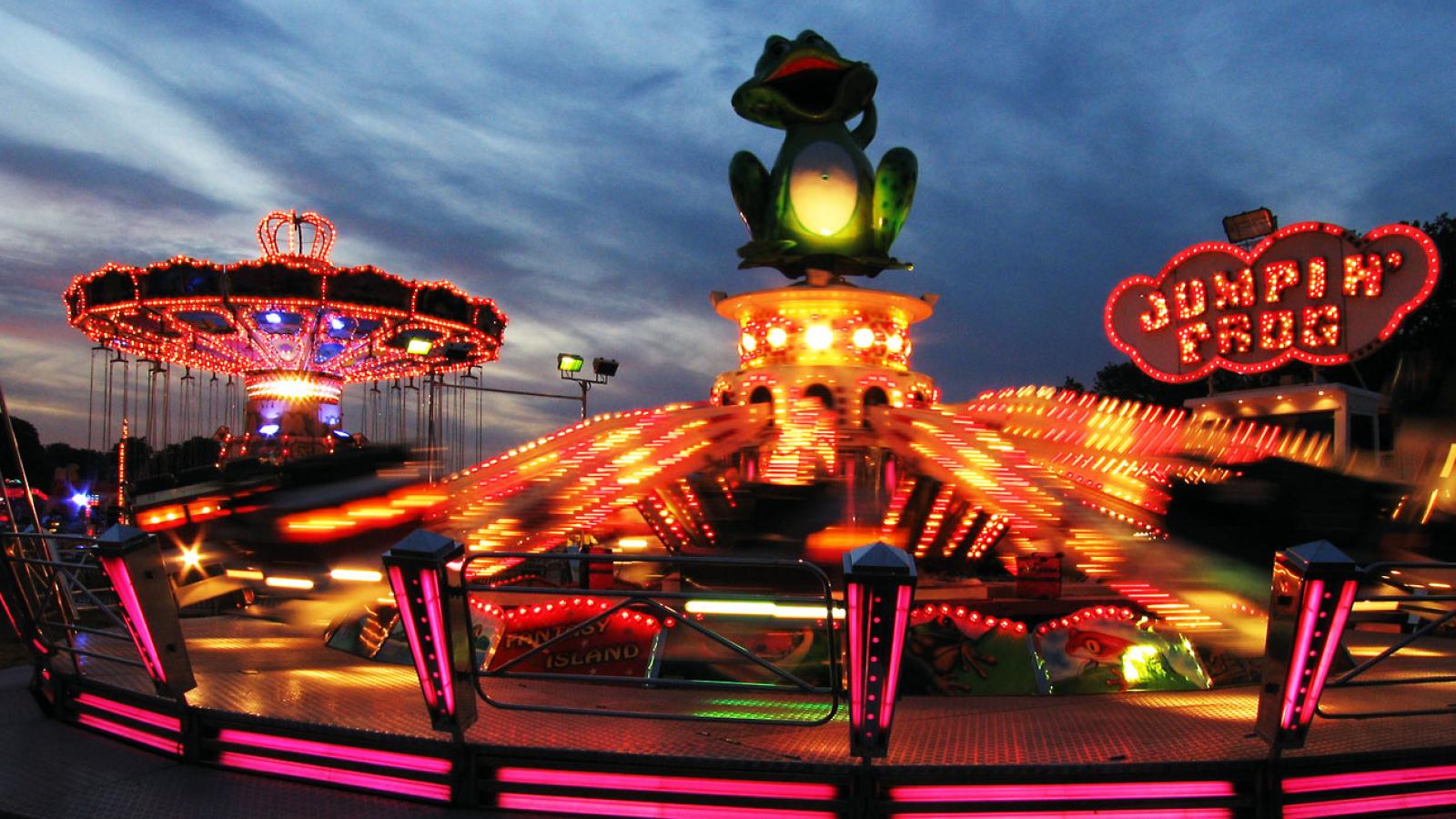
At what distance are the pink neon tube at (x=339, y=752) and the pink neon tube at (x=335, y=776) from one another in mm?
59

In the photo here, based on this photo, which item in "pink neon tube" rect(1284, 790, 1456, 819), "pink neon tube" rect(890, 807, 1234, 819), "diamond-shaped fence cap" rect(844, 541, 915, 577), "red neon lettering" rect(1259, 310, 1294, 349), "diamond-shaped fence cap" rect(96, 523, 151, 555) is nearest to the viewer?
"diamond-shaped fence cap" rect(844, 541, 915, 577)

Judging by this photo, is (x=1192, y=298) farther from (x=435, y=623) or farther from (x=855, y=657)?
(x=435, y=623)

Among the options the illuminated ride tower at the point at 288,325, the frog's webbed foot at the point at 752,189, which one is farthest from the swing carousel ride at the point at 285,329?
the frog's webbed foot at the point at 752,189

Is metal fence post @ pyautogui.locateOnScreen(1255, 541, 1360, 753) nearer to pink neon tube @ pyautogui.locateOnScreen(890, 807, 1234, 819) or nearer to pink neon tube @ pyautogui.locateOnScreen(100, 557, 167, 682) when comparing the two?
pink neon tube @ pyautogui.locateOnScreen(890, 807, 1234, 819)

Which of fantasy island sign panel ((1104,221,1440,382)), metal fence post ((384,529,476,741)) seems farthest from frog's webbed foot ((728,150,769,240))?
fantasy island sign panel ((1104,221,1440,382))

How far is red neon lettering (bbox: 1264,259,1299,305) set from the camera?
1350cm

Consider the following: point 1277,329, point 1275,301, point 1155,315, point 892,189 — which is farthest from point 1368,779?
point 1155,315

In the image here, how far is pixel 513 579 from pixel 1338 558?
7194 millimetres

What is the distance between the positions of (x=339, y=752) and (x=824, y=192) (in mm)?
5758

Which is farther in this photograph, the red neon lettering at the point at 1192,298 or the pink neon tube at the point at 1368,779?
the red neon lettering at the point at 1192,298

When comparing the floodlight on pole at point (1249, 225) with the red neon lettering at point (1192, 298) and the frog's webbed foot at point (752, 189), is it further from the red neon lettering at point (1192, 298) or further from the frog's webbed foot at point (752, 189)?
the frog's webbed foot at point (752, 189)

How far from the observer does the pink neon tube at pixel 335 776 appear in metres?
5.13

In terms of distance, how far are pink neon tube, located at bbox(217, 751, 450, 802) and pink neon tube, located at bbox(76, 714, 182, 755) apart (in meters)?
0.40

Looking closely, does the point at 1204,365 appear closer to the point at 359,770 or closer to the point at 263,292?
the point at 359,770
